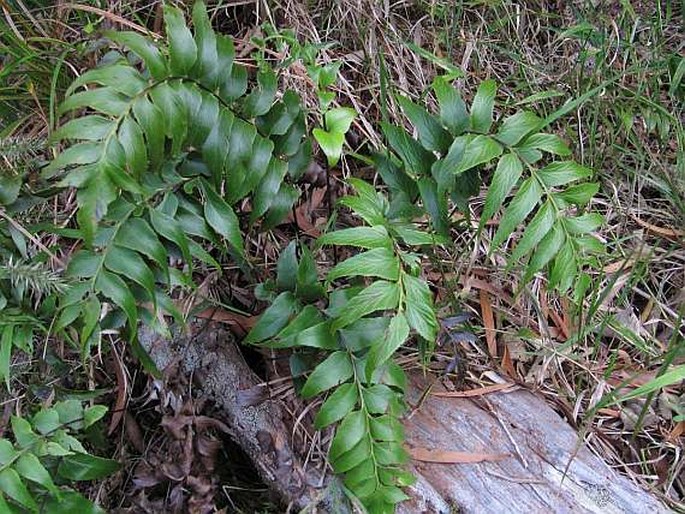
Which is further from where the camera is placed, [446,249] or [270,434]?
[446,249]

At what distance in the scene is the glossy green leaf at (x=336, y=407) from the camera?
5.00ft

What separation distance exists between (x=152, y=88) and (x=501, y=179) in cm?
69

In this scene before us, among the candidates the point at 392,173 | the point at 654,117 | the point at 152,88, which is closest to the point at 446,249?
the point at 392,173

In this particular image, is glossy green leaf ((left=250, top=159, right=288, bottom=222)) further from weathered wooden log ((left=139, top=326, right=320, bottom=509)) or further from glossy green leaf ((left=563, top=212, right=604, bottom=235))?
glossy green leaf ((left=563, top=212, right=604, bottom=235))

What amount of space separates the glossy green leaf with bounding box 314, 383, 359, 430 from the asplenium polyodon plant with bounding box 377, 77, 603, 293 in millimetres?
395

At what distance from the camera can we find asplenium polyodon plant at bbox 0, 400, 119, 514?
1.40 meters

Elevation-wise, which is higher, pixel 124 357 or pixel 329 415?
pixel 329 415

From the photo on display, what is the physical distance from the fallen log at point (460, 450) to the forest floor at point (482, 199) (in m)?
0.06

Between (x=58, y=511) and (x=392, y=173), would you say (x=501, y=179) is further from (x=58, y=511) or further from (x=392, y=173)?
(x=58, y=511)

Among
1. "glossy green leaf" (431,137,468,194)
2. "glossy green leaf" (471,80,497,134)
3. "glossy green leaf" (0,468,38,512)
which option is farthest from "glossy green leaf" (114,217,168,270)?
"glossy green leaf" (471,80,497,134)

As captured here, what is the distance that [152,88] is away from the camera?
1399 millimetres

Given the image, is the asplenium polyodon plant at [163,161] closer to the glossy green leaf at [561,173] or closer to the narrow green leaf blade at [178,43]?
the narrow green leaf blade at [178,43]

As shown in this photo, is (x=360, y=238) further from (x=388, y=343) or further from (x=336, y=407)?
(x=336, y=407)

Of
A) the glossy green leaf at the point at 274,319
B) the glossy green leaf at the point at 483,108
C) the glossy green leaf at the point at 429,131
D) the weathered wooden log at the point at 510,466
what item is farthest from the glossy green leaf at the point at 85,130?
the weathered wooden log at the point at 510,466
